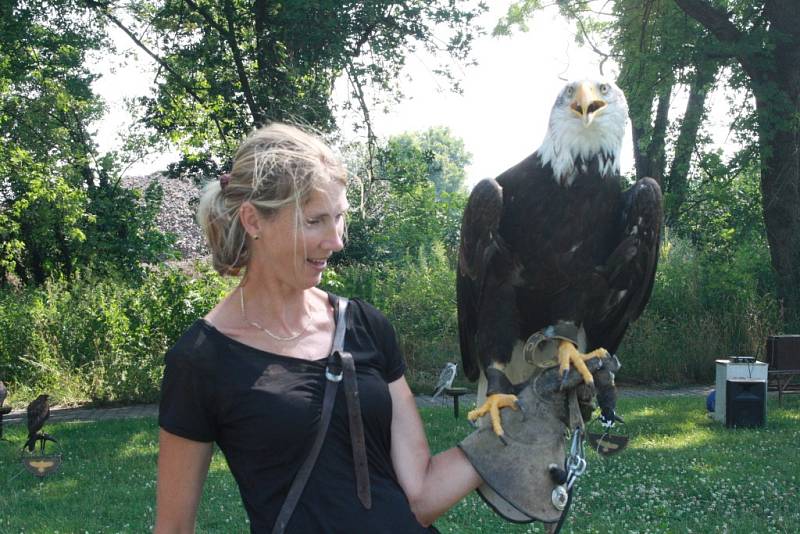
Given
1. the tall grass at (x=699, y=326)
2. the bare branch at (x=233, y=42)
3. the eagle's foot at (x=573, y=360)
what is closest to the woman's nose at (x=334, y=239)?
the eagle's foot at (x=573, y=360)

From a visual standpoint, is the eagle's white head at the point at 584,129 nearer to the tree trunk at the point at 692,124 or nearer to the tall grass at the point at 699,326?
the tree trunk at the point at 692,124

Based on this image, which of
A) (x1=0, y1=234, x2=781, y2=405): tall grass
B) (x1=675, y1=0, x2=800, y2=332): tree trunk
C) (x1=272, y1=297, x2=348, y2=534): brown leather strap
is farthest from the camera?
(x1=0, y1=234, x2=781, y2=405): tall grass

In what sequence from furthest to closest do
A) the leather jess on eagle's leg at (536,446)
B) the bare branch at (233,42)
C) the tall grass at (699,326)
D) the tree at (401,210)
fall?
the tall grass at (699,326) < the tree at (401,210) < the bare branch at (233,42) < the leather jess on eagle's leg at (536,446)

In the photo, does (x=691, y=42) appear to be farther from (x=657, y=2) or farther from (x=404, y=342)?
(x=404, y=342)

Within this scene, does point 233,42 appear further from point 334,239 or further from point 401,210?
point 334,239

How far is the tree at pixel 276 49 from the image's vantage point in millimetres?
8961

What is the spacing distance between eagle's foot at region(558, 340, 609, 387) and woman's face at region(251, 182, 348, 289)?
825mm

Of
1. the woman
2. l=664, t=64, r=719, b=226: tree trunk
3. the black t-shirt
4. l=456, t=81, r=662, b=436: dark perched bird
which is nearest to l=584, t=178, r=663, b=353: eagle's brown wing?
l=456, t=81, r=662, b=436: dark perched bird

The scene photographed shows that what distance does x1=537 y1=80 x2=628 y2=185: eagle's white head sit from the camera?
2449mm

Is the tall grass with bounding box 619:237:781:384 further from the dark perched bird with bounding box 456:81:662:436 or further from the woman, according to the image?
the woman

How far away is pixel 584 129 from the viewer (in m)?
2.47

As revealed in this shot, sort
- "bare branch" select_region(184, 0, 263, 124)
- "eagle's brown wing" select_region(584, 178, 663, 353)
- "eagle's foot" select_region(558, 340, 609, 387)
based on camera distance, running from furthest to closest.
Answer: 1. "bare branch" select_region(184, 0, 263, 124)
2. "eagle's brown wing" select_region(584, 178, 663, 353)
3. "eagle's foot" select_region(558, 340, 609, 387)

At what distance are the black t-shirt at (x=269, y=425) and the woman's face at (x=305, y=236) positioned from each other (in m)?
0.20

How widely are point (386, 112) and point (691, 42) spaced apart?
4.14m
